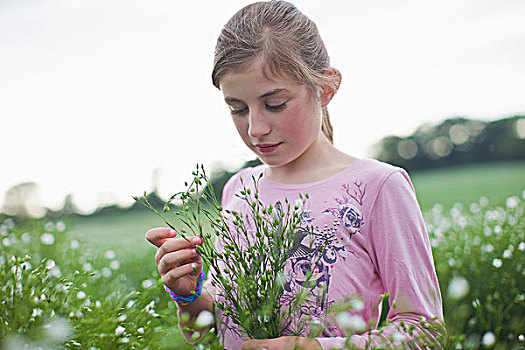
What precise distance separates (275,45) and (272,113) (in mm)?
315

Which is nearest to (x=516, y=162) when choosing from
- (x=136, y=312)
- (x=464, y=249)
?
(x=464, y=249)

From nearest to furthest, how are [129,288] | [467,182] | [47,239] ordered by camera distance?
[129,288] < [47,239] < [467,182]

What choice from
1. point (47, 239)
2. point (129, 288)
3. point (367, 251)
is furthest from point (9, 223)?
point (367, 251)

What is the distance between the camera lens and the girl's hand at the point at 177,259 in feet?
5.84

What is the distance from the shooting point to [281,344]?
58.2 inches

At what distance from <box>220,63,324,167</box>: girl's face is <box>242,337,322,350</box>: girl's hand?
0.82 m

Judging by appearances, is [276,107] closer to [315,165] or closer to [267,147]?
[267,147]

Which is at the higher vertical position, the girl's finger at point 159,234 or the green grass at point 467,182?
the girl's finger at point 159,234

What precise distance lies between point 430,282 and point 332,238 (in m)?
0.41

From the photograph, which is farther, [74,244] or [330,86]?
[74,244]

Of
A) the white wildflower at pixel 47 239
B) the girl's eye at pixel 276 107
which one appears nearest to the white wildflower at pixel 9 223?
the white wildflower at pixel 47 239

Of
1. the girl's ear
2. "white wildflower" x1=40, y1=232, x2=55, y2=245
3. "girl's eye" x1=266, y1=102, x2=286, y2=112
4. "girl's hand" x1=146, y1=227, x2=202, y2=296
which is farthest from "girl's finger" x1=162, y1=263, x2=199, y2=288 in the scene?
"white wildflower" x1=40, y1=232, x2=55, y2=245

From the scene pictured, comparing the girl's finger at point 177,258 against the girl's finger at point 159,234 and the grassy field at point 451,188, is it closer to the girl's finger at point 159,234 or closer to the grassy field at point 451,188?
the girl's finger at point 159,234

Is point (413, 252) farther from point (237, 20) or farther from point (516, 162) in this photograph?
point (516, 162)
